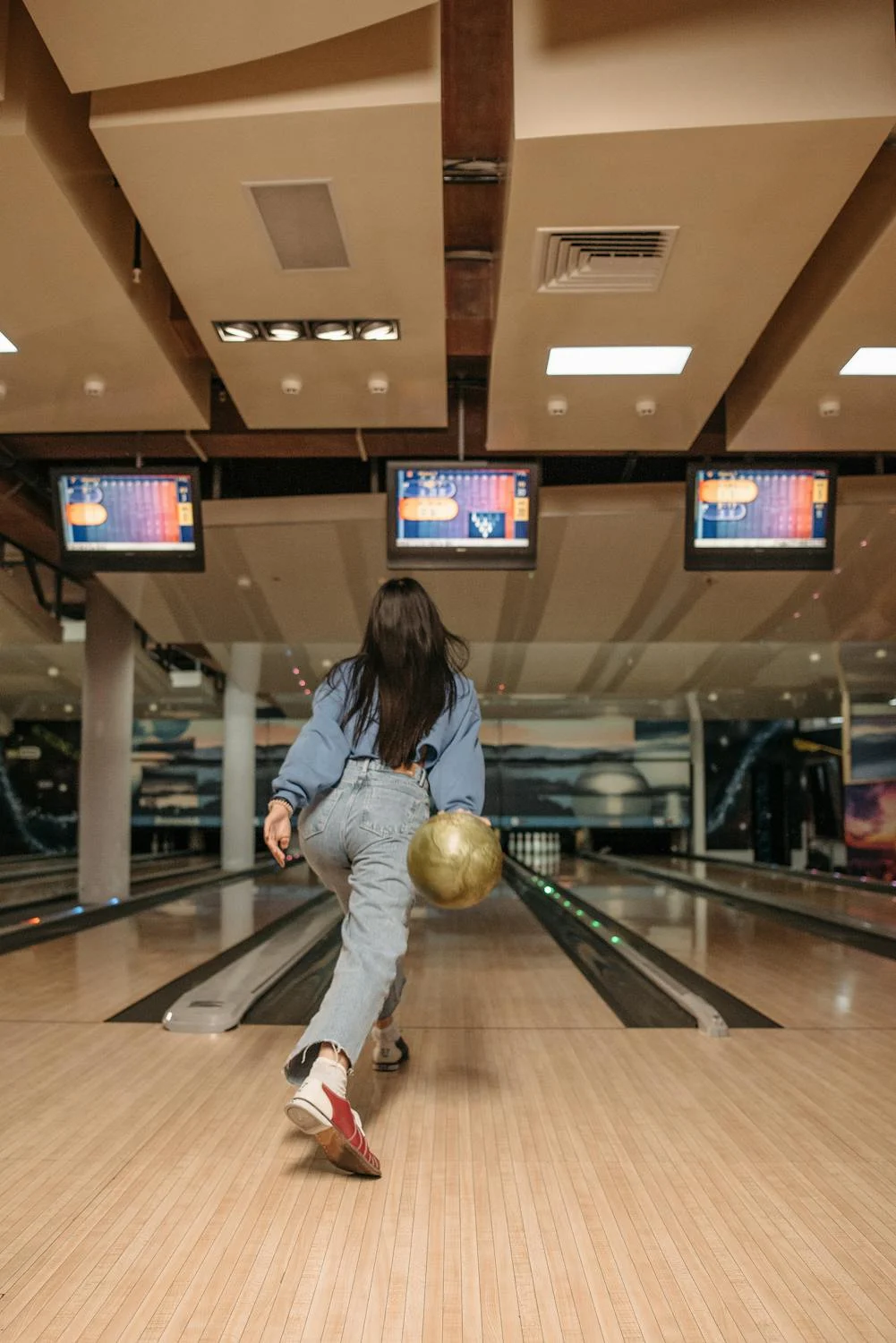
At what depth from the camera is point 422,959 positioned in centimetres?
511

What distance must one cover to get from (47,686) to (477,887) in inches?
340

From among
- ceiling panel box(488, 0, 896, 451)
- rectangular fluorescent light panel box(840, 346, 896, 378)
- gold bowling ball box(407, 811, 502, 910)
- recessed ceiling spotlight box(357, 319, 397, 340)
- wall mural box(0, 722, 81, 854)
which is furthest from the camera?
wall mural box(0, 722, 81, 854)

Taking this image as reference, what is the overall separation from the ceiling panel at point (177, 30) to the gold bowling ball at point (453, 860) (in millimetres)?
1958

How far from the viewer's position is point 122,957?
518 centimetres

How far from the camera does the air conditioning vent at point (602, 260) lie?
3459 millimetres

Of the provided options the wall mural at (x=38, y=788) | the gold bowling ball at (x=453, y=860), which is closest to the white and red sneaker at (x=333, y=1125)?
the gold bowling ball at (x=453, y=860)

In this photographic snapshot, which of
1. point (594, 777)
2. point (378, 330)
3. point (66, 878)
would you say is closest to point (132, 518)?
point (378, 330)

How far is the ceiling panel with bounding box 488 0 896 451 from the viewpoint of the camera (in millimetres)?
2799

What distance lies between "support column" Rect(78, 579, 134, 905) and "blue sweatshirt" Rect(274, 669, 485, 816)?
651cm

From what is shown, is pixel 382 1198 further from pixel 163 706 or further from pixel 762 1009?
pixel 163 706

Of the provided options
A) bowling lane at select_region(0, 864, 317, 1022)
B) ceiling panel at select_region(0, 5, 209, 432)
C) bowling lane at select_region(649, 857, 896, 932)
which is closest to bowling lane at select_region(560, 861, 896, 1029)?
bowling lane at select_region(649, 857, 896, 932)

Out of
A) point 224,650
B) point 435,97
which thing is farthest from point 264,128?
point 224,650

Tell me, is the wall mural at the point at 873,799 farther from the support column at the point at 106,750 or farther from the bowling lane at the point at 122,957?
the support column at the point at 106,750

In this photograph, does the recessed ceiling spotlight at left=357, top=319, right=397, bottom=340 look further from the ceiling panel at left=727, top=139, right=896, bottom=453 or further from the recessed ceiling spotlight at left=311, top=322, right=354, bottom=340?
the ceiling panel at left=727, top=139, right=896, bottom=453
